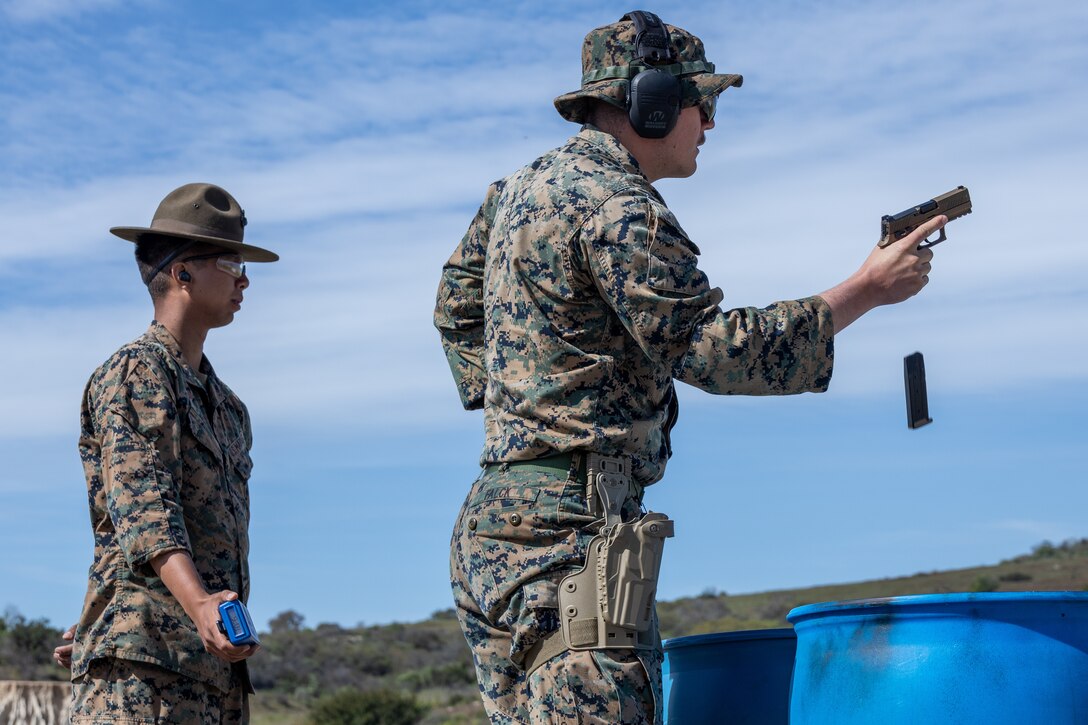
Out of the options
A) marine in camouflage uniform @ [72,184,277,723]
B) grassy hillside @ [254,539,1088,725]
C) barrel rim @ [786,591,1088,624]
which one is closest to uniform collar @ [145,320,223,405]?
marine in camouflage uniform @ [72,184,277,723]

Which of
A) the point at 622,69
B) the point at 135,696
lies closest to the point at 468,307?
the point at 622,69

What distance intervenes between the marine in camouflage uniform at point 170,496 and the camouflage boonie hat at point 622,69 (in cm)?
150

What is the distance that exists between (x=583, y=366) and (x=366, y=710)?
24489mm

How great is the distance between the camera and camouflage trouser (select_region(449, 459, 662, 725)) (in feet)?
11.9

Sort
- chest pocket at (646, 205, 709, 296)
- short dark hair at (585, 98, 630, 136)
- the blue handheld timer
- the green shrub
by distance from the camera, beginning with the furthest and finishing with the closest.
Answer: the green shrub < the blue handheld timer < short dark hair at (585, 98, 630, 136) < chest pocket at (646, 205, 709, 296)

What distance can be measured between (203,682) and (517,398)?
4.92 feet

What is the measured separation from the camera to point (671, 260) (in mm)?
3771

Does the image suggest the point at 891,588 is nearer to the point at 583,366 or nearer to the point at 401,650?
the point at 401,650

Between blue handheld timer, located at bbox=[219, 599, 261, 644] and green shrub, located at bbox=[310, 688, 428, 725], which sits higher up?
blue handheld timer, located at bbox=[219, 599, 261, 644]

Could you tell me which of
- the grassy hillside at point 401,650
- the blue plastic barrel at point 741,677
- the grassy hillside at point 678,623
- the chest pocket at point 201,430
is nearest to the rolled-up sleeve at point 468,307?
the chest pocket at point 201,430

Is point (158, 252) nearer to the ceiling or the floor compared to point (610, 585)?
nearer to the ceiling

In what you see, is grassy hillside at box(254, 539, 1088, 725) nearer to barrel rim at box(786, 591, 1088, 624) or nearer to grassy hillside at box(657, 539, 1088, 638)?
grassy hillside at box(657, 539, 1088, 638)

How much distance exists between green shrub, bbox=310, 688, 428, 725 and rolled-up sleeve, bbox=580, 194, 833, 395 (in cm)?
2438

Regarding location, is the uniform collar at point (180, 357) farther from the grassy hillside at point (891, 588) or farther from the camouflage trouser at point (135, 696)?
the grassy hillside at point (891, 588)
